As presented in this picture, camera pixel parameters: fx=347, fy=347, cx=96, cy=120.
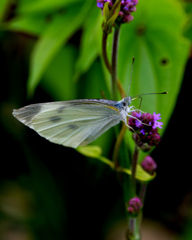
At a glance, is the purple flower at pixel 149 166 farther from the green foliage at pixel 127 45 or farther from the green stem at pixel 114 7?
the green stem at pixel 114 7

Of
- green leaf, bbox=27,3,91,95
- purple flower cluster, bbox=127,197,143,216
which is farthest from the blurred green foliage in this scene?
purple flower cluster, bbox=127,197,143,216

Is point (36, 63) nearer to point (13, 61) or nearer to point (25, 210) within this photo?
point (13, 61)

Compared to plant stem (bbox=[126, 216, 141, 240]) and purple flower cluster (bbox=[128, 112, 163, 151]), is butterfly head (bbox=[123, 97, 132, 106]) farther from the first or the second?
plant stem (bbox=[126, 216, 141, 240])

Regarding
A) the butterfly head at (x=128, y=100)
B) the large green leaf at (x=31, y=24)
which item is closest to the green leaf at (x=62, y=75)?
the large green leaf at (x=31, y=24)

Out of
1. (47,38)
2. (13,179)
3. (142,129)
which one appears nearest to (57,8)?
(47,38)

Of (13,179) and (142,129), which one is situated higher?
(142,129)
